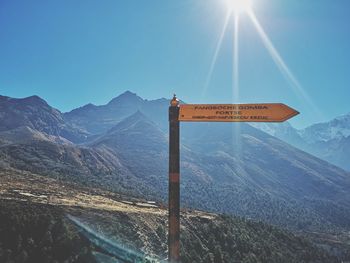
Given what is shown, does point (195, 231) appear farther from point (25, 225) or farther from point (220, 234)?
point (25, 225)

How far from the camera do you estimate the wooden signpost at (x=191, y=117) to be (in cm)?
1007

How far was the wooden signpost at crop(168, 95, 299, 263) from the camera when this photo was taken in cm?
1007

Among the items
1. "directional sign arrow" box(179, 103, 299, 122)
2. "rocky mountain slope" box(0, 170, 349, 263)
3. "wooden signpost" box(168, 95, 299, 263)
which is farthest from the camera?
"rocky mountain slope" box(0, 170, 349, 263)

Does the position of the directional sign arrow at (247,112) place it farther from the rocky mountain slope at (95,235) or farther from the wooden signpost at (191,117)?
the rocky mountain slope at (95,235)

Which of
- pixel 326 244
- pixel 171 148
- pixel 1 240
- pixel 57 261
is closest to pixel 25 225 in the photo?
pixel 1 240

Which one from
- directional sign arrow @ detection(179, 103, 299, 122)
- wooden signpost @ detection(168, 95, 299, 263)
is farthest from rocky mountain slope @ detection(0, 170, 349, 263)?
directional sign arrow @ detection(179, 103, 299, 122)

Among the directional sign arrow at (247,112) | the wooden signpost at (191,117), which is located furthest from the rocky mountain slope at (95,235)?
the directional sign arrow at (247,112)

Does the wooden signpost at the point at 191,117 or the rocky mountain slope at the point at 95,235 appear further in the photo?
the rocky mountain slope at the point at 95,235

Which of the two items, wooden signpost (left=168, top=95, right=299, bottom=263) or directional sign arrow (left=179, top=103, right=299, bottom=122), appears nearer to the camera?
wooden signpost (left=168, top=95, right=299, bottom=263)

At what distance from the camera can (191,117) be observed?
10.7 metres

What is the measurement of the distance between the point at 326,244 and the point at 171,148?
156 metres

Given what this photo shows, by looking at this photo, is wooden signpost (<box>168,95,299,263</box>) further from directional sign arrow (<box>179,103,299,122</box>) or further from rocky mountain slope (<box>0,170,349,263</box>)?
rocky mountain slope (<box>0,170,349,263</box>)

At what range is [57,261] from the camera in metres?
34.1

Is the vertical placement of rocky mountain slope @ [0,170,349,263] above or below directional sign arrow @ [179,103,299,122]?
below
